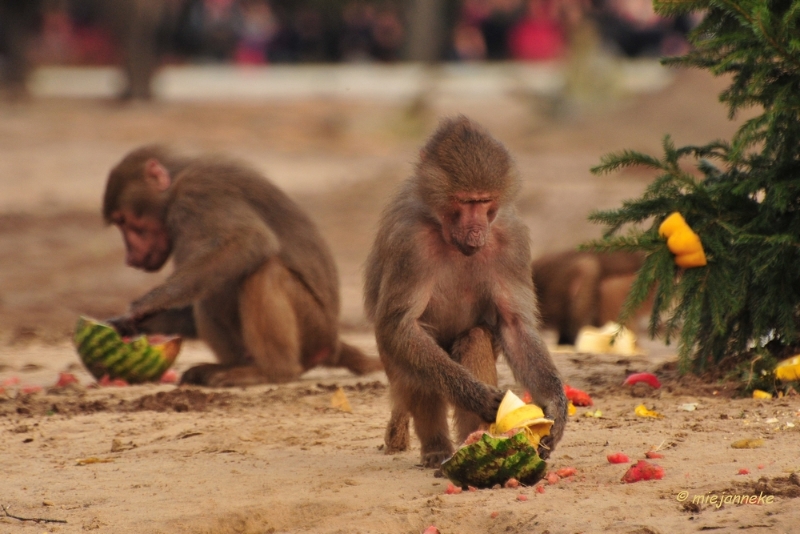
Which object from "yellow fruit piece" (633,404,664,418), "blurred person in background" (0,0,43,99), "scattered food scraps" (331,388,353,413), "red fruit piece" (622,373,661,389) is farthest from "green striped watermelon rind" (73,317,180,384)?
"blurred person in background" (0,0,43,99)

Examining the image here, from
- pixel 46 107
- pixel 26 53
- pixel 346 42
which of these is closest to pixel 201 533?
pixel 46 107

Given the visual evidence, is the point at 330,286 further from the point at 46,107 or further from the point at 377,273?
the point at 46,107

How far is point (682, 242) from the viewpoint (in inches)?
243

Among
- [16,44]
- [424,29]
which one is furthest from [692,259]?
[424,29]

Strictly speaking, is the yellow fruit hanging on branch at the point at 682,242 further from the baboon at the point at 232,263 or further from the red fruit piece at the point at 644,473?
the baboon at the point at 232,263

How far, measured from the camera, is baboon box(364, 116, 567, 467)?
206 inches

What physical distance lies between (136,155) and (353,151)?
1159 centimetres

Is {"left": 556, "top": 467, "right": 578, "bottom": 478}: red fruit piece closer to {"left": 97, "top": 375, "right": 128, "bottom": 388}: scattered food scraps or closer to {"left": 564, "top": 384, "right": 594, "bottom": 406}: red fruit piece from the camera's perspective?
{"left": 564, "top": 384, "right": 594, "bottom": 406}: red fruit piece

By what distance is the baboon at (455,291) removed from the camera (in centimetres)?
523

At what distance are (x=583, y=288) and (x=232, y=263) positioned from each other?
156 inches

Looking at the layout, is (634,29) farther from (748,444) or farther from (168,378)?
(748,444)

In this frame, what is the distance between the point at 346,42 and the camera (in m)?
28.9

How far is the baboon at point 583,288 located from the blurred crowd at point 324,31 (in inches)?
635

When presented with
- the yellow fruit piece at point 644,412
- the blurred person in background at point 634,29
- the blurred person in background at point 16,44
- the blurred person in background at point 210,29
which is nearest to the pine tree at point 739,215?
the yellow fruit piece at point 644,412
